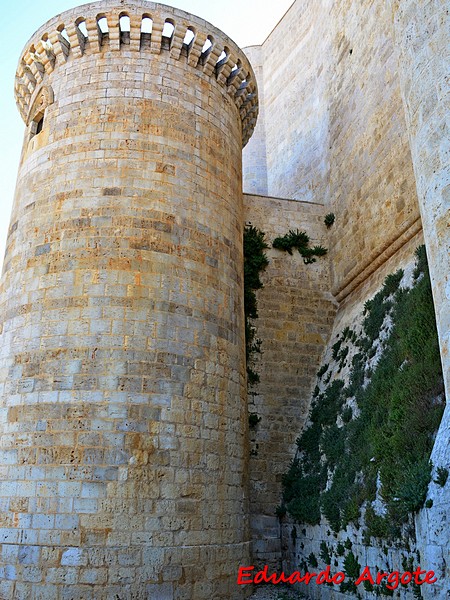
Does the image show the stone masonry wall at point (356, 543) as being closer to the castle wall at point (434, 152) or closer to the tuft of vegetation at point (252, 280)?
the castle wall at point (434, 152)

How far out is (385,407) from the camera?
7.30 metres

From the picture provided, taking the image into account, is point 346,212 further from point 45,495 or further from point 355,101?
point 45,495

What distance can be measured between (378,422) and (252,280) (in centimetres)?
445

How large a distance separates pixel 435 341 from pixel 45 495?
4.81 m

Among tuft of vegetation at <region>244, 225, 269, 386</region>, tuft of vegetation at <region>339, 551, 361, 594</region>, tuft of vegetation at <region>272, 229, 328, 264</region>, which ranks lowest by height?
tuft of vegetation at <region>339, 551, 361, 594</region>

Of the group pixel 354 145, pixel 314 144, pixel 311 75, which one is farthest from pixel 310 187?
pixel 311 75

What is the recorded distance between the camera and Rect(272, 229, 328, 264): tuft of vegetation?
1155cm

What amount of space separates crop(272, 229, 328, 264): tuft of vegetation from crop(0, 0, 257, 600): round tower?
208cm

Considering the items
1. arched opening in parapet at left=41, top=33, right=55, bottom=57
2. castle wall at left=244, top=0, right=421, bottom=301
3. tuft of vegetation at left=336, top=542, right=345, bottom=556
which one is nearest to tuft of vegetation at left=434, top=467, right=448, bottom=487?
tuft of vegetation at left=336, top=542, right=345, bottom=556

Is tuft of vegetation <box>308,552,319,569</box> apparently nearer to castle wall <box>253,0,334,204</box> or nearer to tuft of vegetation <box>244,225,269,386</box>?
tuft of vegetation <box>244,225,269,386</box>

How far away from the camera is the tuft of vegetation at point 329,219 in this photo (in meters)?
12.0

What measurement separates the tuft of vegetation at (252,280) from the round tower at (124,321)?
1.62 meters

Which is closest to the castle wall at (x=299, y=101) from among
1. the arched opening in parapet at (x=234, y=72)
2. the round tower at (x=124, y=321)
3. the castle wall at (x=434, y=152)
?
the arched opening in parapet at (x=234, y=72)

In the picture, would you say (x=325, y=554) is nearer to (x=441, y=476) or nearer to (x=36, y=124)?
(x=441, y=476)
